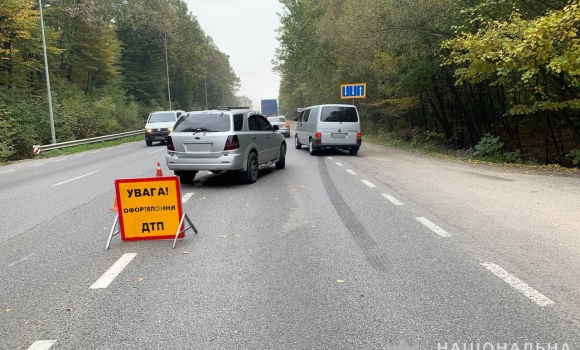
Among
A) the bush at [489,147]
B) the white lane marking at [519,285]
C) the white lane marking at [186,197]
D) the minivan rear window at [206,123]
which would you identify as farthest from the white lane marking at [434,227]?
the bush at [489,147]

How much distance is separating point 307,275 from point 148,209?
103 inches

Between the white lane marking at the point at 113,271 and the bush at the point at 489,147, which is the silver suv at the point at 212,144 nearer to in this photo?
the white lane marking at the point at 113,271

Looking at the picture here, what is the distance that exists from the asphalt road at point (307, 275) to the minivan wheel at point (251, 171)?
182cm

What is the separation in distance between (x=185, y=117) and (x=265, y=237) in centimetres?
543

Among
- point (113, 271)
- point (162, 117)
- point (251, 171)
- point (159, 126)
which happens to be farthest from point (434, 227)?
point (162, 117)

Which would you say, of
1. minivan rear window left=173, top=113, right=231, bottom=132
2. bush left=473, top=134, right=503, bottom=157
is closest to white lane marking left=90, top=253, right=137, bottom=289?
minivan rear window left=173, top=113, right=231, bottom=132

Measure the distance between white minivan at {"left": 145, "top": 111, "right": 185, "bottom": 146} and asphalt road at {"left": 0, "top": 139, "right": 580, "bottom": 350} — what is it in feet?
55.8

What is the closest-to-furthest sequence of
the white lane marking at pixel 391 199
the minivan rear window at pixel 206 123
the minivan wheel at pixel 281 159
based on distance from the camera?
1. the white lane marking at pixel 391 199
2. the minivan rear window at pixel 206 123
3. the minivan wheel at pixel 281 159

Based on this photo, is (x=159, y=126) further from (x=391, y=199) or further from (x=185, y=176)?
(x=391, y=199)

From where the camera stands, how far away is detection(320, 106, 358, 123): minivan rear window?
1673cm

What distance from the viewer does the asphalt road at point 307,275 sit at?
3.20 meters

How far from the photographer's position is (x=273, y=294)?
3912 mm

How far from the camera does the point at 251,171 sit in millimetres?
10500

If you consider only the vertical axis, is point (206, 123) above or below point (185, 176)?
above
